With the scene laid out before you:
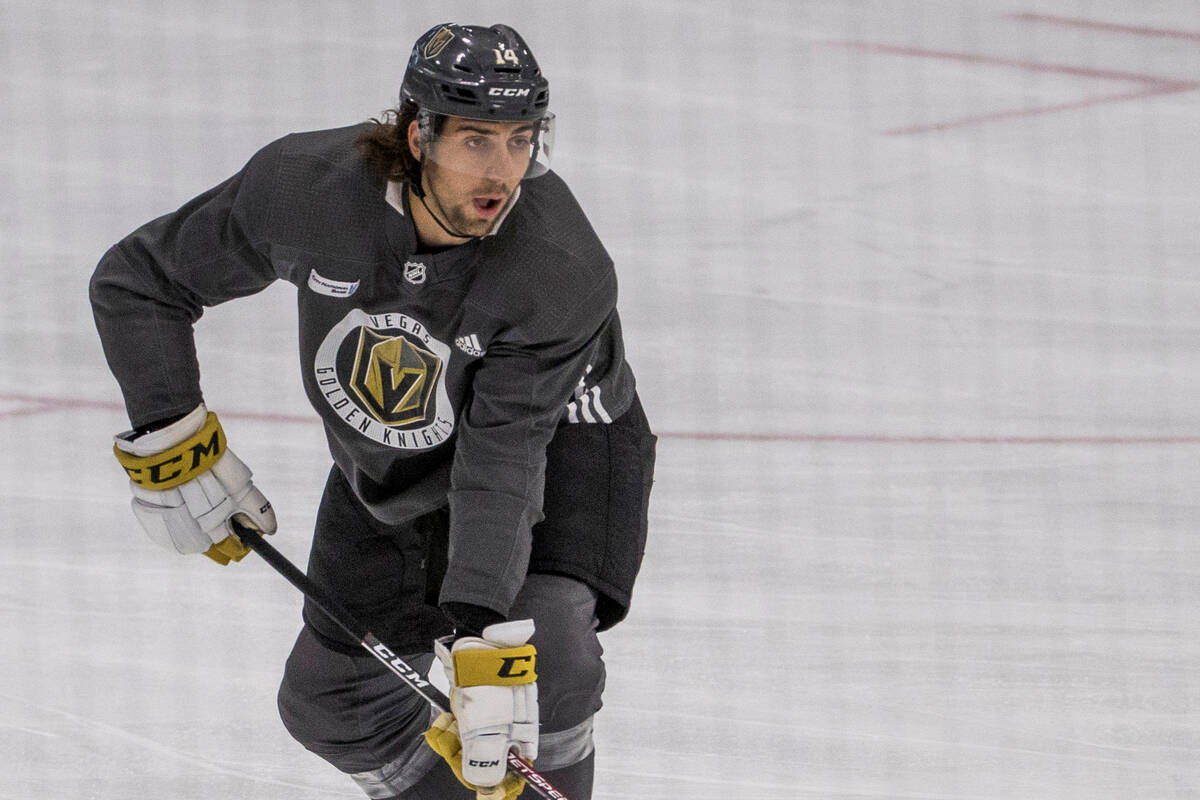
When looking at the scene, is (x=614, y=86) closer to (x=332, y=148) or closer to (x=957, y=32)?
(x=957, y=32)

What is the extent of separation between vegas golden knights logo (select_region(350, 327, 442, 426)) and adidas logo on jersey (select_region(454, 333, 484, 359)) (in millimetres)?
50

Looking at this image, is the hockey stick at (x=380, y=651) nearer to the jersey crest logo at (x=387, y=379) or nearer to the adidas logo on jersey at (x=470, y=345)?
the jersey crest logo at (x=387, y=379)

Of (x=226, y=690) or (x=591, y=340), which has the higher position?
(x=591, y=340)

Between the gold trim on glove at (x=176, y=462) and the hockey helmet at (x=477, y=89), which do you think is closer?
the hockey helmet at (x=477, y=89)

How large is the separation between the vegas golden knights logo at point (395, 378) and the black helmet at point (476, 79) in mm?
301

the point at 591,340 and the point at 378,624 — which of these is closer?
the point at 591,340

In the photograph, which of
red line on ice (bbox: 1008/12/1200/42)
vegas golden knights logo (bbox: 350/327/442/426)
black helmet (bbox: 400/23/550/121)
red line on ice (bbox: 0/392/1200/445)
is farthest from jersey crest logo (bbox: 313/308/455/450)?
red line on ice (bbox: 1008/12/1200/42)

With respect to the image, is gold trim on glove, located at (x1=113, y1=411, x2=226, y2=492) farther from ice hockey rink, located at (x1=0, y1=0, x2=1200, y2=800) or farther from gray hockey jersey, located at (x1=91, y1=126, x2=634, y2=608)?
ice hockey rink, located at (x1=0, y1=0, x2=1200, y2=800)

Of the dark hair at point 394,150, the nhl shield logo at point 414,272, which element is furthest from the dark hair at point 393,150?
the nhl shield logo at point 414,272

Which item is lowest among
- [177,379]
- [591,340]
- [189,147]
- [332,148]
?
[189,147]

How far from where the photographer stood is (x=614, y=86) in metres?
6.05

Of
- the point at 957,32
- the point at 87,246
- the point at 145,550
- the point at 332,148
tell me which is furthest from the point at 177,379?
the point at 957,32

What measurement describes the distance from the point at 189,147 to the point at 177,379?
3218mm

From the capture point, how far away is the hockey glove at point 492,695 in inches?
80.9
